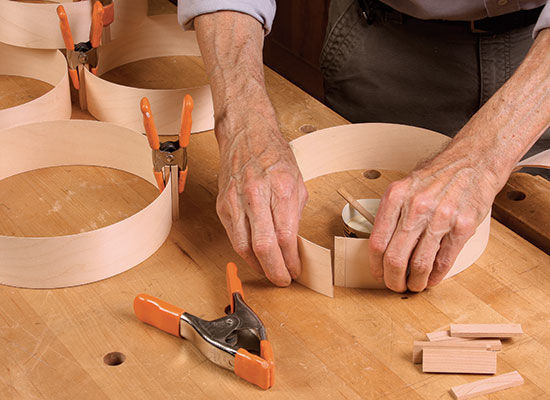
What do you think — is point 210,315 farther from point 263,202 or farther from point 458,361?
point 458,361

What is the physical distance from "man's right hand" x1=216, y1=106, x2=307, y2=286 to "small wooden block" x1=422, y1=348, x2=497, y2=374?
0.26m

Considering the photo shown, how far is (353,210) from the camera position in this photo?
56.3 inches

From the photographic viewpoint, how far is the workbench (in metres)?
1.10

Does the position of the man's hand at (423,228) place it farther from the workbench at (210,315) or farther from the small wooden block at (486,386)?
the small wooden block at (486,386)

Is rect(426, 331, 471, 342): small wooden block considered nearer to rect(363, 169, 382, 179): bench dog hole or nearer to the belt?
rect(363, 169, 382, 179): bench dog hole

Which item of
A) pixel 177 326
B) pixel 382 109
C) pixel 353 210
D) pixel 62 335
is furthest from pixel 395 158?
pixel 62 335

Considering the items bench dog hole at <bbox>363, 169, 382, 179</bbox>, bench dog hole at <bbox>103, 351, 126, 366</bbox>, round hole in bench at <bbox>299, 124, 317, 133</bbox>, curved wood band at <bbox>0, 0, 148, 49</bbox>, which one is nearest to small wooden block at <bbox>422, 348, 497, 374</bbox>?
bench dog hole at <bbox>103, 351, 126, 366</bbox>

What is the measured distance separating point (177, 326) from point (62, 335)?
0.18 metres

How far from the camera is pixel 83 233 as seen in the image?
125cm

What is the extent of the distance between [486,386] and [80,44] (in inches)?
43.9

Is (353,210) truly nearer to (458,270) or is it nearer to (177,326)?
(458,270)

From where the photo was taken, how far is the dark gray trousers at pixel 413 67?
6.25 feet

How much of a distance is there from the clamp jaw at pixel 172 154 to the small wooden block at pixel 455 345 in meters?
0.52

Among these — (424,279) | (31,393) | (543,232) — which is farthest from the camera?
(543,232)
